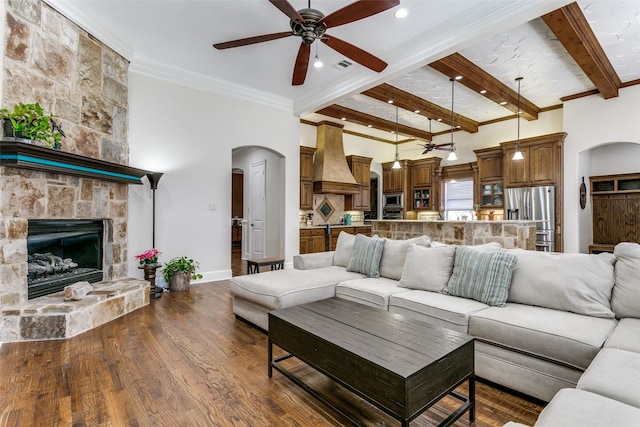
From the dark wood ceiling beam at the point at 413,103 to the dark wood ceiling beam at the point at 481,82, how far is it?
100 cm

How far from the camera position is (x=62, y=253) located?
3771 mm

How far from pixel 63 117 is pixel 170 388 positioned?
3.25 metres

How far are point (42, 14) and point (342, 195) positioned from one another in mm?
6711

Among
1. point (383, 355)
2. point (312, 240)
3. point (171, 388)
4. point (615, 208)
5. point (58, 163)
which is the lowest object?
point (171, 388)

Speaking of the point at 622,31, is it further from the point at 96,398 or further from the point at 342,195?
the point at 96,398

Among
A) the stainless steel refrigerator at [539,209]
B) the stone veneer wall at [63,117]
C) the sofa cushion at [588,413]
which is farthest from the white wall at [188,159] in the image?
the stainless steel refrigerator at [539,209]

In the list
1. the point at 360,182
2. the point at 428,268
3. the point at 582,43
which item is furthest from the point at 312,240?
the point at 582,43

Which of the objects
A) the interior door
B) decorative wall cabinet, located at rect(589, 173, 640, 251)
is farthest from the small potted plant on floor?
decorative wall cabinet, located at rect(589, 173, 640, 251)

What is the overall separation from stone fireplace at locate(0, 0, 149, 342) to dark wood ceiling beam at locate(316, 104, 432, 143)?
395 cm

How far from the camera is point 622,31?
13.2ft

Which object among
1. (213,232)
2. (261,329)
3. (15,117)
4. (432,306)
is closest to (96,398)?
(261,329)

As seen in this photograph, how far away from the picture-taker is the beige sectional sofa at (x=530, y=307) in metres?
1.56

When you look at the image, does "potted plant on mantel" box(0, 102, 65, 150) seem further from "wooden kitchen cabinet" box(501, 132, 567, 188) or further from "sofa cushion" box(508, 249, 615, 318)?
"wooden kitchen cabinet" box(501, 132, 567, 188)

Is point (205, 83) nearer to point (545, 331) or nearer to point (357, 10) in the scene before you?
point (357, 10)
